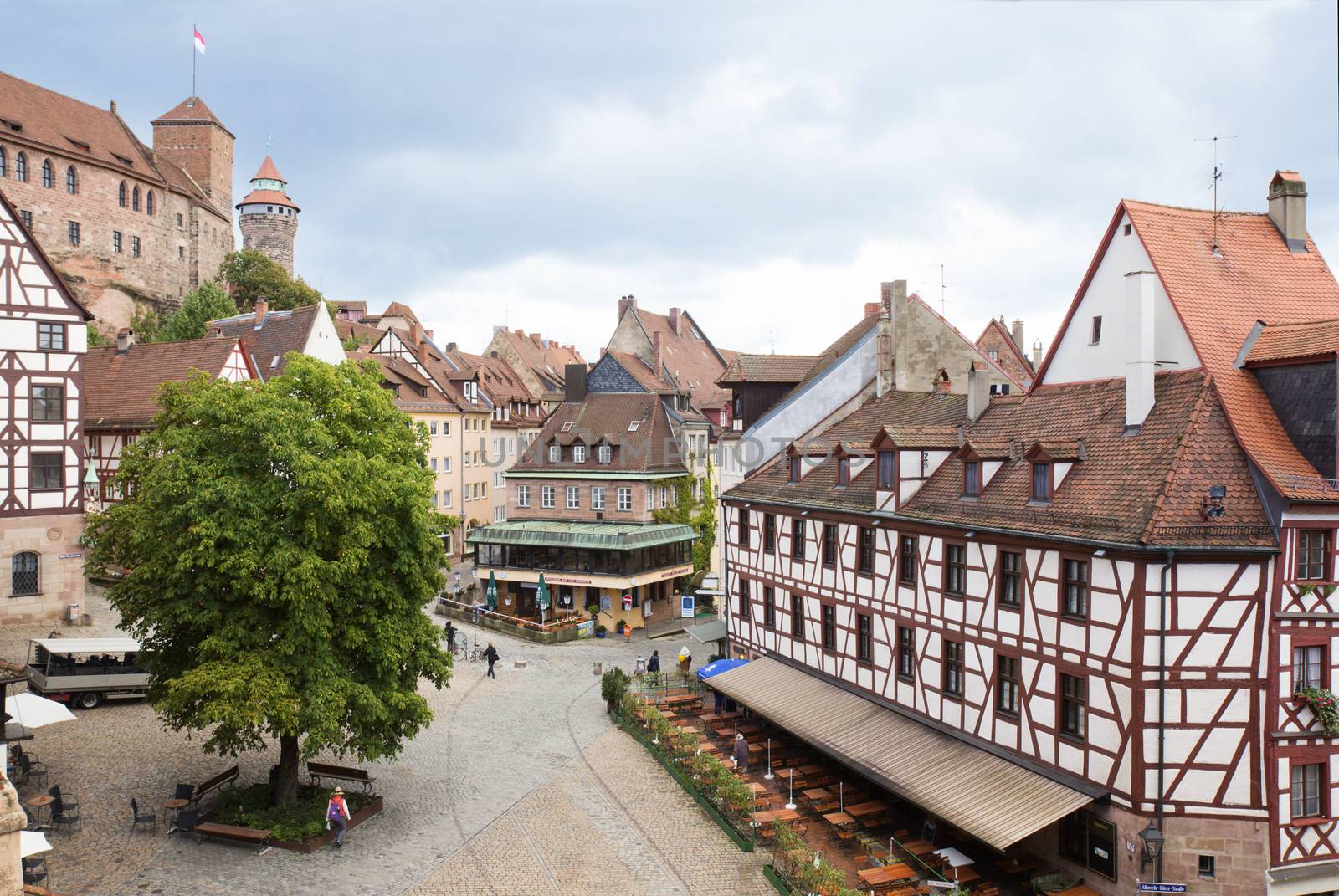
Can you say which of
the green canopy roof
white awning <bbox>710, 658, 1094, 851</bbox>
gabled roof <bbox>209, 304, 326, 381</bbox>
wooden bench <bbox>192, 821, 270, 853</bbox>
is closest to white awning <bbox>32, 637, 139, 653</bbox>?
wooden bench <bbox>192, 821, 270, 853</bbox>

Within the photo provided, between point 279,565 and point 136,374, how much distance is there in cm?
2736

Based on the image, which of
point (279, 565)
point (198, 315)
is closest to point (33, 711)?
point (279, 565)

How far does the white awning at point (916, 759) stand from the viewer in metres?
16.8

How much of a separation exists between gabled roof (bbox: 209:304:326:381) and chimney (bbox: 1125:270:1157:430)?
37.5 meters

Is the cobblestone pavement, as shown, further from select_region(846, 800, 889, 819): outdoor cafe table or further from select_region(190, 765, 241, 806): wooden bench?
select_region(846, 800, 889, 819): outdoor cafe table

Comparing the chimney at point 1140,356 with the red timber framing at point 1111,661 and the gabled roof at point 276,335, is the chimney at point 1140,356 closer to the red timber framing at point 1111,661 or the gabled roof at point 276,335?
the red timber framing at point 1111,661

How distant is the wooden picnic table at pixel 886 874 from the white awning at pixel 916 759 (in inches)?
44.7

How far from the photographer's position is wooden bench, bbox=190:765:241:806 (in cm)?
2002

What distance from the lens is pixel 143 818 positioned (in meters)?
19.2

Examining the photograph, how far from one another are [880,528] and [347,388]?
12.3 m

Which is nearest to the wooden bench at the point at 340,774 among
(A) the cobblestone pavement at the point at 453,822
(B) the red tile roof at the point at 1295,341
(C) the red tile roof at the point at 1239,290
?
(A) the cobblestone pavement at the point at 453,822

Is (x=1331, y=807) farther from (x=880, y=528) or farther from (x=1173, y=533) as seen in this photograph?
(x=880, y=528)

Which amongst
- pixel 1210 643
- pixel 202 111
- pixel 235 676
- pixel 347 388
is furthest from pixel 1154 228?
pixel 202 111

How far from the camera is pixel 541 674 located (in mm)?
34688
